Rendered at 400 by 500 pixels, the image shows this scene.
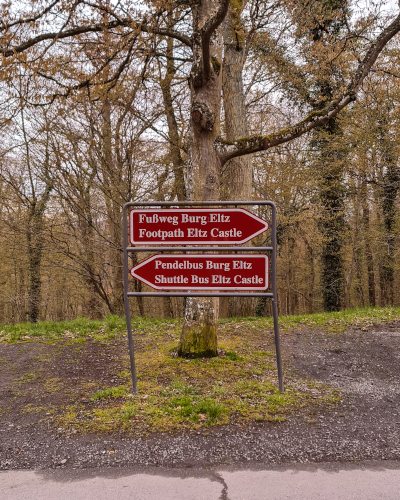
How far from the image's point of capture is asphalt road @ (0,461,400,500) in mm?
2488

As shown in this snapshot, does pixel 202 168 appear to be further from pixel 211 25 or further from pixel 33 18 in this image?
pixel 33 18

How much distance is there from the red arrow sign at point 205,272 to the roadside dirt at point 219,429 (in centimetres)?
152

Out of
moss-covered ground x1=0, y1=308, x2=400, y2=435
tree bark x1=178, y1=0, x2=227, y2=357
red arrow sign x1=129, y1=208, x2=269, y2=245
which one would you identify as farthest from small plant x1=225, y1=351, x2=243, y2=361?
red arrow sign x1=129, y1=208, x2=269, y2=245

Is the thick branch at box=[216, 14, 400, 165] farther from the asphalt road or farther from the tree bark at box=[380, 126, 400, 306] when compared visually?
the tree bark at box=[380, 126, 400, 306]

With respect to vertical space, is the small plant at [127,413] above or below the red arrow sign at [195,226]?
below

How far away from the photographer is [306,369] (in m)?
5.24

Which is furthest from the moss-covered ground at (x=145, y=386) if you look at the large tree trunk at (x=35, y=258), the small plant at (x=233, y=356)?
the large tree trunk at (x=35, y=258)

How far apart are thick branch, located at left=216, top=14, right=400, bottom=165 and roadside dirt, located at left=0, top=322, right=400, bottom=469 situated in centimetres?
354

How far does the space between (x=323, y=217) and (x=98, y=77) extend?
10.4 m

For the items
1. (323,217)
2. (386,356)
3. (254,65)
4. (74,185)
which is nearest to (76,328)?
(74,185)

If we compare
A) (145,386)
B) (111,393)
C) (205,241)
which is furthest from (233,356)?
(205,241)

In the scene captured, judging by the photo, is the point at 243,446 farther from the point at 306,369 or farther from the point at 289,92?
the point at 289,92

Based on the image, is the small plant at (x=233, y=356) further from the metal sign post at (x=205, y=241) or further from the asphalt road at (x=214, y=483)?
the asphalt road at (x=214, y=483)

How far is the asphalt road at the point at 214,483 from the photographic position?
249 cm
